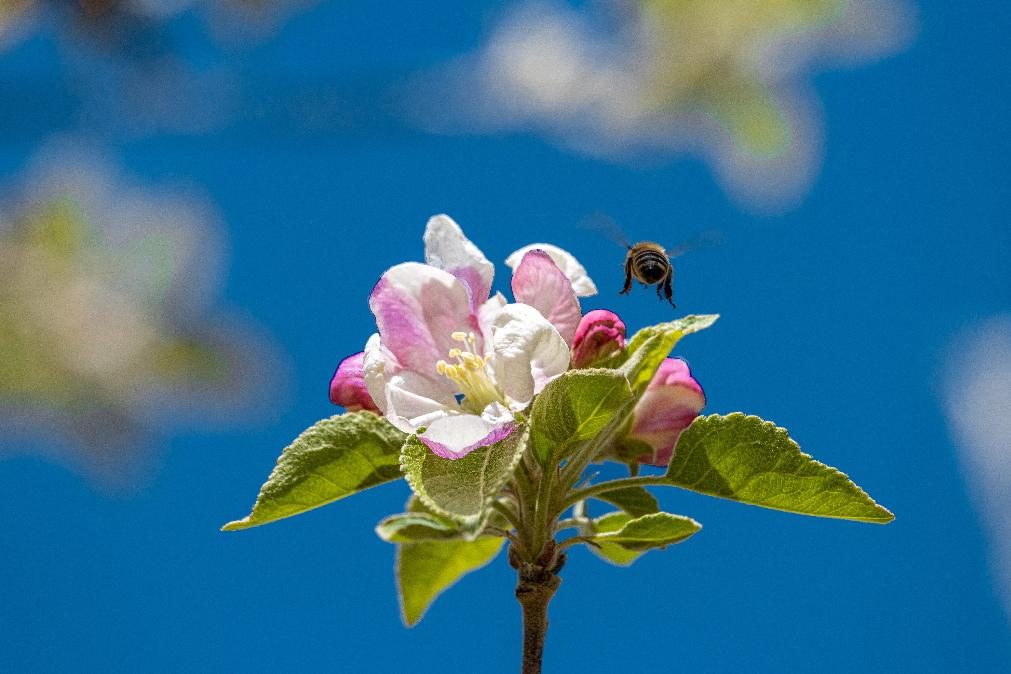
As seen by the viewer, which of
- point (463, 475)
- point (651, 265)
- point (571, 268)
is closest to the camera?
point (463, 475)

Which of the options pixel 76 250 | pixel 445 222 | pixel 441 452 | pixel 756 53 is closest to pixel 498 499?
pixel 441 452

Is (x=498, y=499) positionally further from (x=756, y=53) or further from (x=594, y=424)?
(x=756, y=53)

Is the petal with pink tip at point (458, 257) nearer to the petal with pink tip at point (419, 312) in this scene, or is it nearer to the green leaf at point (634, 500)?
the petal with pink tip at point (419, 312)

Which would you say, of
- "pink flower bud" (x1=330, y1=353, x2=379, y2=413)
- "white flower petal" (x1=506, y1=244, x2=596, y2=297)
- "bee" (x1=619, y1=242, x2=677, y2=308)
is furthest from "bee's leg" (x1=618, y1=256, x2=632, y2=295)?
"pink flower bud" (x1=330, y1=353, x2=379, y2=413)

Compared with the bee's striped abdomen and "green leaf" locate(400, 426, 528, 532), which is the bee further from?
"green leaf" locate(400, 426, 528, 532)

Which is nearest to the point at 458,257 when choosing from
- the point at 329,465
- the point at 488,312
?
the point at 488,312

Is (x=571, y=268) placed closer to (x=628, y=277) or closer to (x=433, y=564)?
(x=628, y=277)
